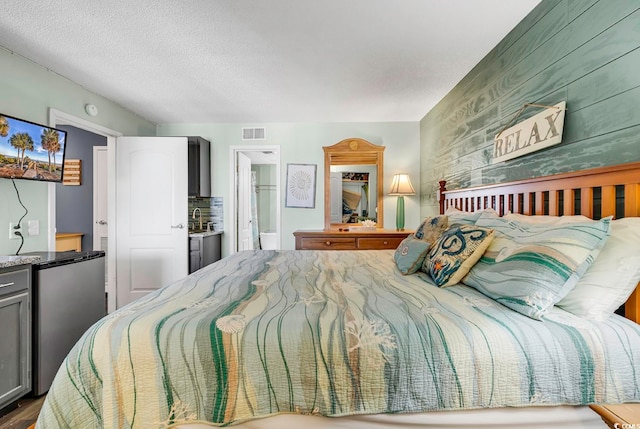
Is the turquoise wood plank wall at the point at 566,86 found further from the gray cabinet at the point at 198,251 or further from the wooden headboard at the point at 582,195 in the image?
the gray cabinet at the point at 198,251

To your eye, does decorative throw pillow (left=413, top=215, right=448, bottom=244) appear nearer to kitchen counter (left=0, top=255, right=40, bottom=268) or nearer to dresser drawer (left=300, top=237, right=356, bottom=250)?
dresser drawer (left=300, top=237, right=356, bottom=250)

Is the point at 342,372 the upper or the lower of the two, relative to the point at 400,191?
lower

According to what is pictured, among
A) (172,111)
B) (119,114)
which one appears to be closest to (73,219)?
(119,114)

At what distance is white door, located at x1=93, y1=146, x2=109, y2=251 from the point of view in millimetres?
3936

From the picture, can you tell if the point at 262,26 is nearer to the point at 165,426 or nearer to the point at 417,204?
the point at 165,426

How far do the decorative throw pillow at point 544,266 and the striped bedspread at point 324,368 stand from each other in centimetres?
10

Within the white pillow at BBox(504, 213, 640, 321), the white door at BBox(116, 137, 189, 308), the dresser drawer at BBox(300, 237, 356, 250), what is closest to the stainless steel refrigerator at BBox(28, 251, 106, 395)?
the white door at BBox(116, 137, 189, 308)

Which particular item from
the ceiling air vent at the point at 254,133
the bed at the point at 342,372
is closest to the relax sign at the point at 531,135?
the bed at the point at 342,372

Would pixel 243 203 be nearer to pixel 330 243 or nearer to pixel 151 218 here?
pixel 151 218

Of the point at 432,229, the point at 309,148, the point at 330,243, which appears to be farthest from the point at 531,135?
the point at 309,148

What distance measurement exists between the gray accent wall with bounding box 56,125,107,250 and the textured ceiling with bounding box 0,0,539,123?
4.56 feet

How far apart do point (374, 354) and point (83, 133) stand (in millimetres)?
4944

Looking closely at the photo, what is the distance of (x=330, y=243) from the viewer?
11.0ft

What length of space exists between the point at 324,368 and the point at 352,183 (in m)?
3.19
